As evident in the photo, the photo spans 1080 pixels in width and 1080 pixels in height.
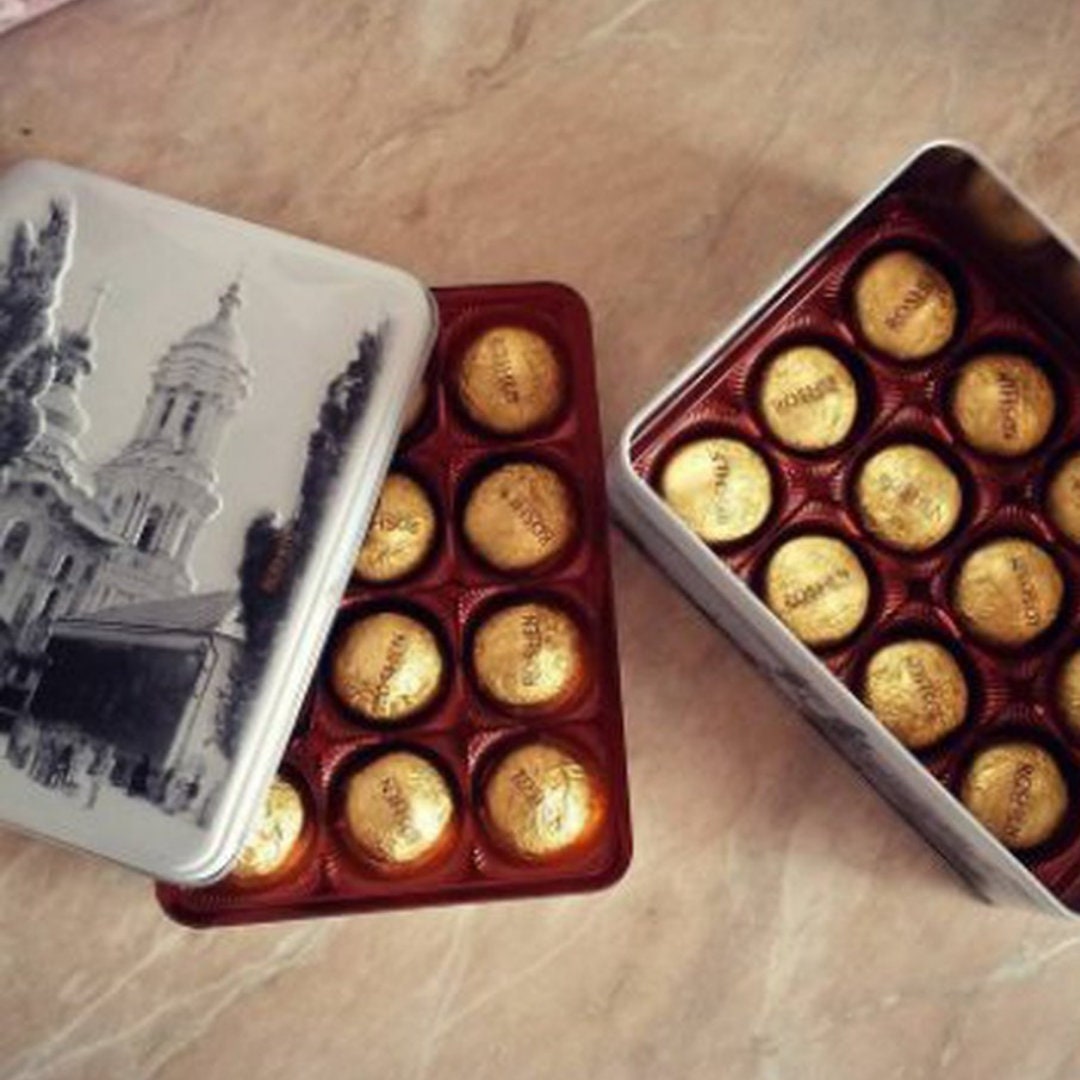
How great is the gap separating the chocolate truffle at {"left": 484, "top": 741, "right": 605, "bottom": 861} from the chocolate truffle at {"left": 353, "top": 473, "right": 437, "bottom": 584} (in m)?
0.10

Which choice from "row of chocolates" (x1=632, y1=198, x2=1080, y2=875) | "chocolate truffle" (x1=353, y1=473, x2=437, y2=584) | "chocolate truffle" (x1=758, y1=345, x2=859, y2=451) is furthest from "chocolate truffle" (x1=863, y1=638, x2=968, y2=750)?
"chocolate truffle" (x1=353, y1=473, x2=437, y2=584)

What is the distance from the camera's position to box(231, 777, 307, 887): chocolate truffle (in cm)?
65

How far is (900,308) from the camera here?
27.2 inches

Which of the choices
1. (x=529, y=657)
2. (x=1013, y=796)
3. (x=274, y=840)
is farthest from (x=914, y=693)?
(x=274, y=840)

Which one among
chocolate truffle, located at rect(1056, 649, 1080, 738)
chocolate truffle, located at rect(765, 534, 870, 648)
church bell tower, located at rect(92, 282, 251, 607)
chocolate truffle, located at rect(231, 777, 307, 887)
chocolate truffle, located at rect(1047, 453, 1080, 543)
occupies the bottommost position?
chocolate truffle, located at rect(231, 777, 307, 887)

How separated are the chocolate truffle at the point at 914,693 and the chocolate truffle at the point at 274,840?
0.26m

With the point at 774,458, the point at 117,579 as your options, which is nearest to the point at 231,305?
the point at 117,579

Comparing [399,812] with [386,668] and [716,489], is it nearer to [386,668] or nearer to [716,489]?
[386,668]

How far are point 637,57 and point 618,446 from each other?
257 mm

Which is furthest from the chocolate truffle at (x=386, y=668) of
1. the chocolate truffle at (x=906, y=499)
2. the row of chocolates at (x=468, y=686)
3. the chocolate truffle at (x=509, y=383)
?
the chocolate truffle at (x=906, y=499)

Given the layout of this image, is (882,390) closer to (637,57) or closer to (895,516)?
(895,516)

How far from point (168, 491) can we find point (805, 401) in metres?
0.28

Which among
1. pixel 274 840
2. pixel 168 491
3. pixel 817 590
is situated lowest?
pixel 274 840

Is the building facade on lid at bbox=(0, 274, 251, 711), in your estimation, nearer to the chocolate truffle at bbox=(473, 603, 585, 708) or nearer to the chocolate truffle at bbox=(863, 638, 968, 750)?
the chocolate truffle at bbox=(473, 603, 585, 708)
